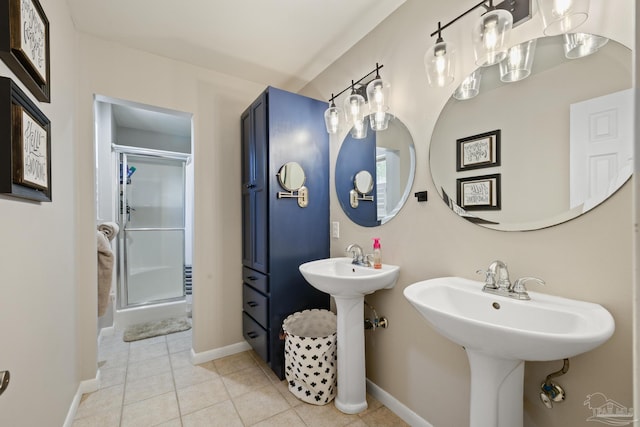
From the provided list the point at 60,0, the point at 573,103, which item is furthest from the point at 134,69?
the point at 573,103

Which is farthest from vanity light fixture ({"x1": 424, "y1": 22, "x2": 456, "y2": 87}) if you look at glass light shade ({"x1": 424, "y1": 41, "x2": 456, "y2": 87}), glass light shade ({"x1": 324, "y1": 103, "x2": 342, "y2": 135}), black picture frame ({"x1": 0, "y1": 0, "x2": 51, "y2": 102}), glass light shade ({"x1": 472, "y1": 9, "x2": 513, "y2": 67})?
black picture frame ({"x1": 0, "y1": 0, "x2": 51, "y2": 102})

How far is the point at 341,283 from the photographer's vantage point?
1.48 m

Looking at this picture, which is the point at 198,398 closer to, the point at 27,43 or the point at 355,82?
the point at 27,43

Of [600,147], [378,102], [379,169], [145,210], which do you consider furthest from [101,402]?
[600,147]

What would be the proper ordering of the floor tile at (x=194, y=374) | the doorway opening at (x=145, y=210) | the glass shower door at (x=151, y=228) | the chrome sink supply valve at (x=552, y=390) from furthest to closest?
1. the glass shower door at (x=151, y=228)
2. the doorway opening at (x=145, y=210)
3. the floor tile at (x=194, y=374)
4. the chrome sink supply valve at (x=552, y=390)

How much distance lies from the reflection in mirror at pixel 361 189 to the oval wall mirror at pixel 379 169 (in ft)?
0.06

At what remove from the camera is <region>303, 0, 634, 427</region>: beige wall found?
890 millimetres

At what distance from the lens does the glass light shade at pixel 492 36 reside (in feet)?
3.47

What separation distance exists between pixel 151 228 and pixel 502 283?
3.61 m

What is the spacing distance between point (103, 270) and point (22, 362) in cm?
133

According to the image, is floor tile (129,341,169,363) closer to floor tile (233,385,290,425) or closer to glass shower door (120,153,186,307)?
glass shower door (120,153,186,307)

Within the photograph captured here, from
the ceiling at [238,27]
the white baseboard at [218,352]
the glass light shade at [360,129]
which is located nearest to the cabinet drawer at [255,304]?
the white baseboard at [218,352]

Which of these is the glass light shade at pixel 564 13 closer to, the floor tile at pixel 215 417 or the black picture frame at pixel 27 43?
the black picture frame at pixel 27 43

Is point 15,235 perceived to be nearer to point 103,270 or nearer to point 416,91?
point 103,270
